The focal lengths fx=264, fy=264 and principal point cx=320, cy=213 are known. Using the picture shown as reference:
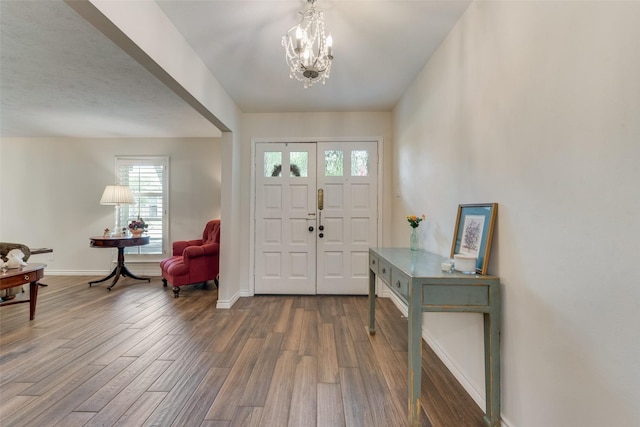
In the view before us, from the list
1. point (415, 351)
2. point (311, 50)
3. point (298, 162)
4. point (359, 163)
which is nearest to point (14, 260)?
point (298, 162)

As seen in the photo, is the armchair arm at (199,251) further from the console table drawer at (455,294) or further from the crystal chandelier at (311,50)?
the console table drawer at (455,294)

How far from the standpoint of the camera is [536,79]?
3.98 ft

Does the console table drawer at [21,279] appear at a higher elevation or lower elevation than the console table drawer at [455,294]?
lower

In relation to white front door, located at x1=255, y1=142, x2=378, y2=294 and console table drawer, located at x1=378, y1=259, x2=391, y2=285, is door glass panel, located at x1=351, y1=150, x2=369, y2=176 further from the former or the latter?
console table drawer, located at x1=378, y1=259, x2=391, y2=285

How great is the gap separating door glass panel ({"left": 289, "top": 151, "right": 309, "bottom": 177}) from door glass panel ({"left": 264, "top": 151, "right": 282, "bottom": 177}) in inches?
6.9

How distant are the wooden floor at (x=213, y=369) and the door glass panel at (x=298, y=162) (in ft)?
6.00

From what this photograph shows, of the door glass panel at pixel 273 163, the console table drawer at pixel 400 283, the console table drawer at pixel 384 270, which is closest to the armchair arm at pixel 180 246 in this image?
the door glass panel at pixel 273 163

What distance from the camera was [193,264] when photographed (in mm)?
3873

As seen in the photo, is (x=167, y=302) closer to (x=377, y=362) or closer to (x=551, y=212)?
(x=377, y=362)

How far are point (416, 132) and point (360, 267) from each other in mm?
1942

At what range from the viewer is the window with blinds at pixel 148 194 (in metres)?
4.85

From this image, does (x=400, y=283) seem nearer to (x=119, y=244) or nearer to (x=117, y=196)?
(x=119, y=244)

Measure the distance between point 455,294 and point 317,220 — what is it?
2.48 metres

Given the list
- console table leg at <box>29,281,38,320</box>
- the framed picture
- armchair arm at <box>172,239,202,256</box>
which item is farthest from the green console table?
armchair arm at <box>172,239,202,256</box>
